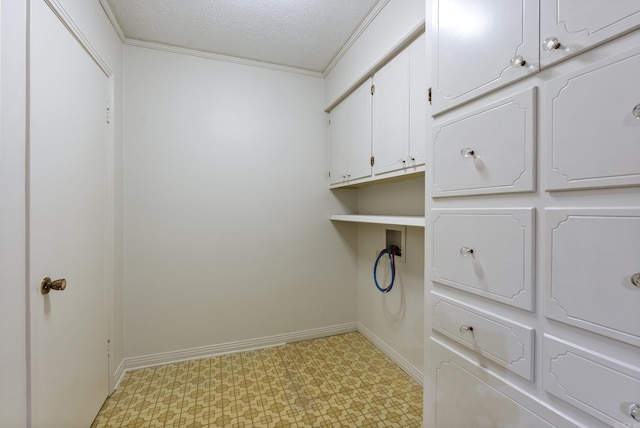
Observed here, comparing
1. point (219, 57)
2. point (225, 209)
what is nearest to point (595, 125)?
point (225, 209)

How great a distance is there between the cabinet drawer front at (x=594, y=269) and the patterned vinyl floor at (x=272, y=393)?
131 centimetres

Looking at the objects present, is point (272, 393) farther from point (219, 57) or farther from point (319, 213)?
point (219, 57)

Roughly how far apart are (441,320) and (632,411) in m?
0.55

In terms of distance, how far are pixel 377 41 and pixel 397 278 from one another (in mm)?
1724

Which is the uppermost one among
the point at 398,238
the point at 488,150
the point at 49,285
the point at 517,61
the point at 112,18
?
the point at 112,18

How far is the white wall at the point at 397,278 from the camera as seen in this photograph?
1.98 metres

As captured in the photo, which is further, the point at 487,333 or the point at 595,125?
the point at 487,333

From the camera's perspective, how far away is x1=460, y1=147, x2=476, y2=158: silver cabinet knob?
0.98 metres

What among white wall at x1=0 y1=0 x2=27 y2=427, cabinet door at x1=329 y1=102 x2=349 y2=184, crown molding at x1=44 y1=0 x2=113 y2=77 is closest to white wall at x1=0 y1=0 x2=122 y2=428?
white wall at x1=0 y1=0 x2=27 y2=427

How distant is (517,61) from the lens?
839 mm

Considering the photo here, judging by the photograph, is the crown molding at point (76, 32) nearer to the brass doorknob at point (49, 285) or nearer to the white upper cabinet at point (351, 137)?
the brass doorknob at point (49, 285)

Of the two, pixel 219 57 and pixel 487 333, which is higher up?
pixel 219 57

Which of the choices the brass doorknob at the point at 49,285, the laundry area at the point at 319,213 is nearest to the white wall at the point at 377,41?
the laundry area at the point at 319,213

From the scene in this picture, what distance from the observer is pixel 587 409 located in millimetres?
699
